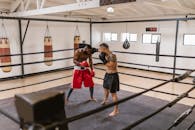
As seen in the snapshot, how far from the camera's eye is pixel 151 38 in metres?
7.83

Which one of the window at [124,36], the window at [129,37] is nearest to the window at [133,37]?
the window at [129,37]

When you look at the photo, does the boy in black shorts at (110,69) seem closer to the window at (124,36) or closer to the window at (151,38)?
the window at (151,38)

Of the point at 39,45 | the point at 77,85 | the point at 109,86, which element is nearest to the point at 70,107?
the point at 77,85

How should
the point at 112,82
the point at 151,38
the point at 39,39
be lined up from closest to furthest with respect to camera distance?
the point at 112,82 → the point at 39,39 → the point at 151,38

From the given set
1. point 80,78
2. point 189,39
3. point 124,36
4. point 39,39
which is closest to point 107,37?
point 124,36

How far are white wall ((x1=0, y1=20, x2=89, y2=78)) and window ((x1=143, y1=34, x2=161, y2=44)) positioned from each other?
2.70 meters

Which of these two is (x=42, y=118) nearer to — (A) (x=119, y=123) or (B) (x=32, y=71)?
(A) (x=119, y=123)

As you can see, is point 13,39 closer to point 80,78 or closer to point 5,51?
point 5,51

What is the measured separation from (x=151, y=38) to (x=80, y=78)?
472cm

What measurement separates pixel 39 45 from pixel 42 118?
6.70m

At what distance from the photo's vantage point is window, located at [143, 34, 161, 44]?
763cm

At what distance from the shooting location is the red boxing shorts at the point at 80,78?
4.11 metres

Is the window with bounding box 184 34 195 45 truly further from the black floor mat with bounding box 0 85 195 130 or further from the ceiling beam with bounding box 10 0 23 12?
the ceiling beam with bounding box 10 0 23 12

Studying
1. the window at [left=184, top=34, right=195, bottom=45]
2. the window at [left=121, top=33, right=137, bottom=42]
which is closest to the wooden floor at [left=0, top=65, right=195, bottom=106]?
the window at [left=184, top=34, right=195, bottom=45]
